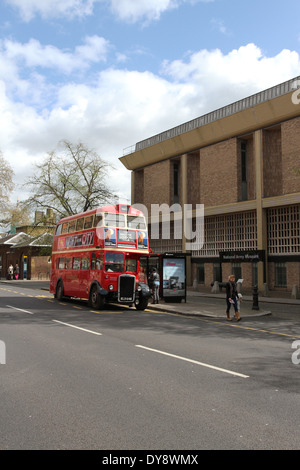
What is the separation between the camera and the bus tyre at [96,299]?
16.8 metres

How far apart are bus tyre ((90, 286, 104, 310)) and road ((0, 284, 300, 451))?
18.3ft

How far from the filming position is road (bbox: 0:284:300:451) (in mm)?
4082

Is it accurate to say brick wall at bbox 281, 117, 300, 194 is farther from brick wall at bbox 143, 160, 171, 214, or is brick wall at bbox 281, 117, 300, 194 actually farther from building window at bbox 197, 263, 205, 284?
brick wall at bbox 143, 160, 171, 214

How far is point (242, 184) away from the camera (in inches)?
1231

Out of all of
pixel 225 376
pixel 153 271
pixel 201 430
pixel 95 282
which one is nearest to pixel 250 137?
pixel 153 271

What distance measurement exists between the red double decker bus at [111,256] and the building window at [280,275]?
1250 cm

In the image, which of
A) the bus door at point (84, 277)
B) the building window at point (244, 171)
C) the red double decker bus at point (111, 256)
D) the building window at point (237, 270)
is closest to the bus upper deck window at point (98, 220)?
the red double decker bus at point (111, 256)

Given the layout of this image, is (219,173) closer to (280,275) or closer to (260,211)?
(260,211)

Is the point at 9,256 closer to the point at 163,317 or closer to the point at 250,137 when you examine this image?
the point at 250,137

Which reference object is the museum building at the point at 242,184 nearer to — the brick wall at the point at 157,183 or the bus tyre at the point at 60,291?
the brick wall at the point at 157,183

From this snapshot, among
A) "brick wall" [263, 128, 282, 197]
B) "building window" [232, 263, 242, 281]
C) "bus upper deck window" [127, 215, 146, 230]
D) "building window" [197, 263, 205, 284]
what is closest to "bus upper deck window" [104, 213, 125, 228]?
"bus upper deck window" [127, 215, 146, 230]

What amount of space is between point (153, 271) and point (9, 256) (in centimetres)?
4504
